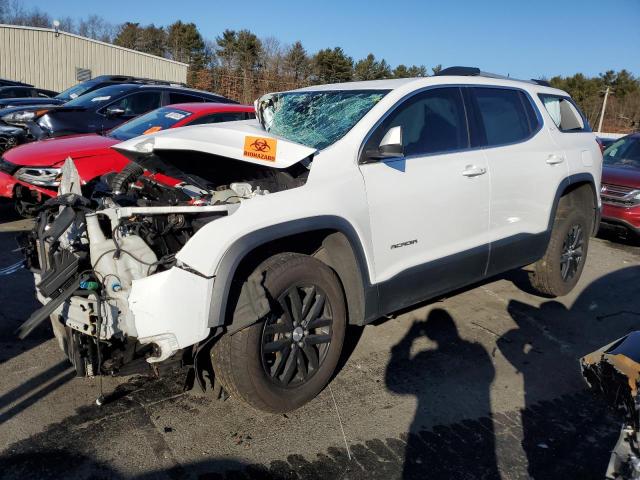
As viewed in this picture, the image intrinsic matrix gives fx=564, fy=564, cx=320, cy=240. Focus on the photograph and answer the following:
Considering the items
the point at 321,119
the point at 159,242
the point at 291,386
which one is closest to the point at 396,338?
the point at 291,386

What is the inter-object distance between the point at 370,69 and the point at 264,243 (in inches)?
1669

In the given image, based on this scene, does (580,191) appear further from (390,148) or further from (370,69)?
(370,69)

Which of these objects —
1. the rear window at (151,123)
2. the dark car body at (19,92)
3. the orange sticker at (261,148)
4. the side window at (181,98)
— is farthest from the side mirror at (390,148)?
the dark car body at (19,92)

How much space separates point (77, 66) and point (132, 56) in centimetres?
338

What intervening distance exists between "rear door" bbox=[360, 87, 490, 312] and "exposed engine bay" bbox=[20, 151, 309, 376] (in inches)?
24.3

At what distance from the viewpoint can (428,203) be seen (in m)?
3.83

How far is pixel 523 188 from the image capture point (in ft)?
15.3


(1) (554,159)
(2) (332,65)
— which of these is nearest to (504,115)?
(1) (554,159)

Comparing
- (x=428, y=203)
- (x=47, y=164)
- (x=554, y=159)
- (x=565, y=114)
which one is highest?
(x=565, y=114)

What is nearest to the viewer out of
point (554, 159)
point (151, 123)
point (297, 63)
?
point (554, 159)

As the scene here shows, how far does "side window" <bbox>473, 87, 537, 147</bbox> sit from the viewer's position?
4473 mm

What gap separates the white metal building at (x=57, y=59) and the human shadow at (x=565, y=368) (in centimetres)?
2692

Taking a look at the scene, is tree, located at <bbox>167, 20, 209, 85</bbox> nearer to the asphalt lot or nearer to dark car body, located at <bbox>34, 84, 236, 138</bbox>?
dark car body, located at <bbox>34, 84, 236, 138</bbox>

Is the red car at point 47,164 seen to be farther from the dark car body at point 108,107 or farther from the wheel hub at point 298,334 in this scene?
the wheel hub at point 298,334
